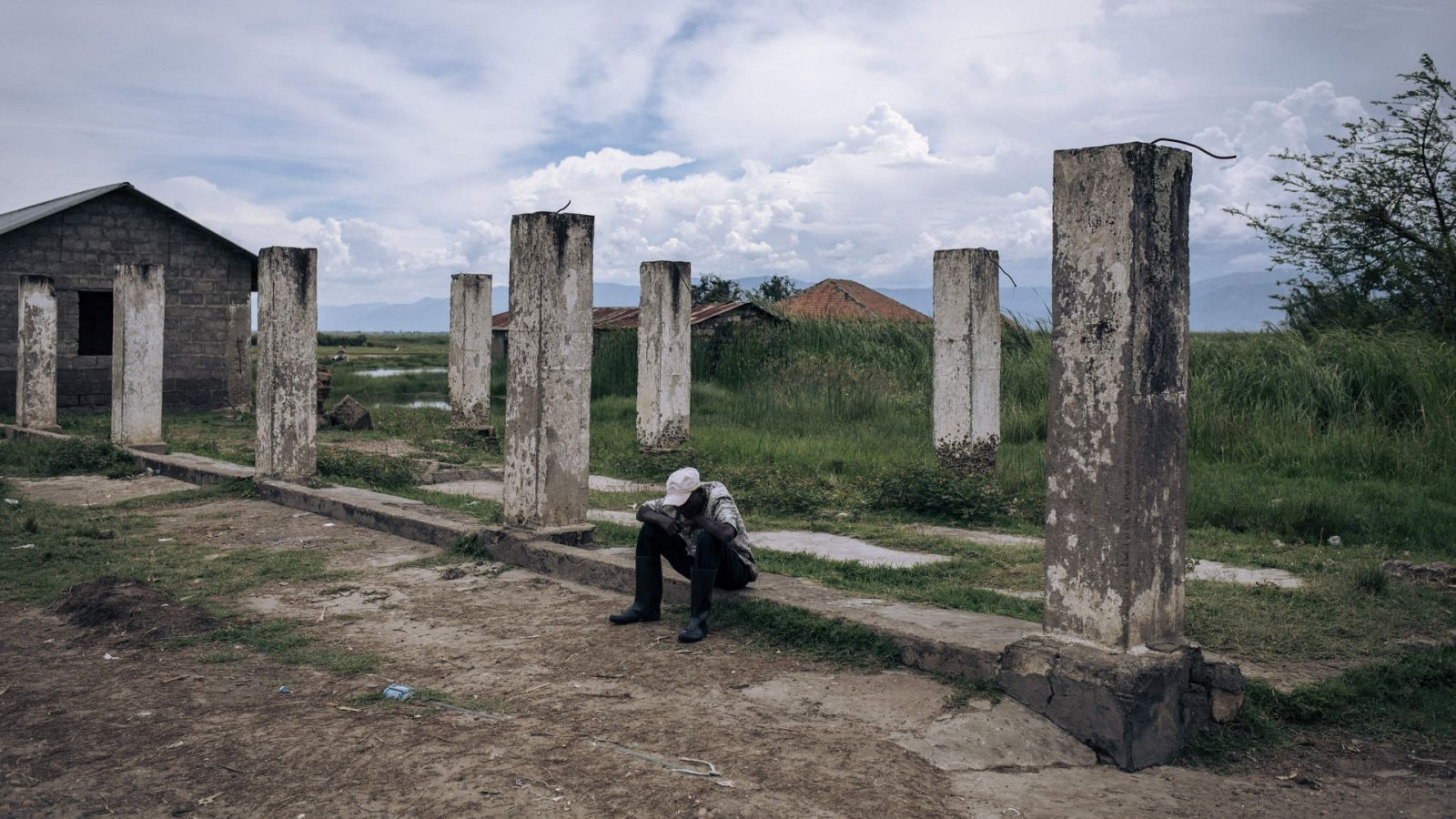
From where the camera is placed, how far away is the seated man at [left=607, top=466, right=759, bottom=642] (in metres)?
5.70

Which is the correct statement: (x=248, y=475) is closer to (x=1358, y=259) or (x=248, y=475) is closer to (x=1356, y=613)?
(x=1356, y=613)

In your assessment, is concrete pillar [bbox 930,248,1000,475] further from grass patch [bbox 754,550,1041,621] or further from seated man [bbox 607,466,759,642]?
seated man [bbox 607,466,759,642]

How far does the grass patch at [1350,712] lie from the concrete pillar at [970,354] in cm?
594

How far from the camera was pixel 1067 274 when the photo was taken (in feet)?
14.7

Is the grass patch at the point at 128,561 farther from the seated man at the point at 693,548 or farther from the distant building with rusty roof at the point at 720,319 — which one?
the distant building with rusty roof at the point at 720,319

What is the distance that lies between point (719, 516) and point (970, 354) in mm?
5779

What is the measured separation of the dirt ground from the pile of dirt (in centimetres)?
15

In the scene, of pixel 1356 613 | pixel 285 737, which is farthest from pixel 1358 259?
pixel 285 737

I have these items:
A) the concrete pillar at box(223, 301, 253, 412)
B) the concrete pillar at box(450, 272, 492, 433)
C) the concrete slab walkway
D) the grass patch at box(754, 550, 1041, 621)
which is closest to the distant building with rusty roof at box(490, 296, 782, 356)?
the concrete pillar at box(450, 272, 492, 433)

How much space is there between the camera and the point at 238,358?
20.1 m

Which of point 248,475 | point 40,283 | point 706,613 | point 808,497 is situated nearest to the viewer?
point 706,613

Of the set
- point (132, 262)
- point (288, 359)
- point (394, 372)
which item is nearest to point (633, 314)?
point (132, 262)

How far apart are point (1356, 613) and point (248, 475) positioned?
31.1 ft

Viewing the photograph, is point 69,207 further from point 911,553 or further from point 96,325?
point 911,553
